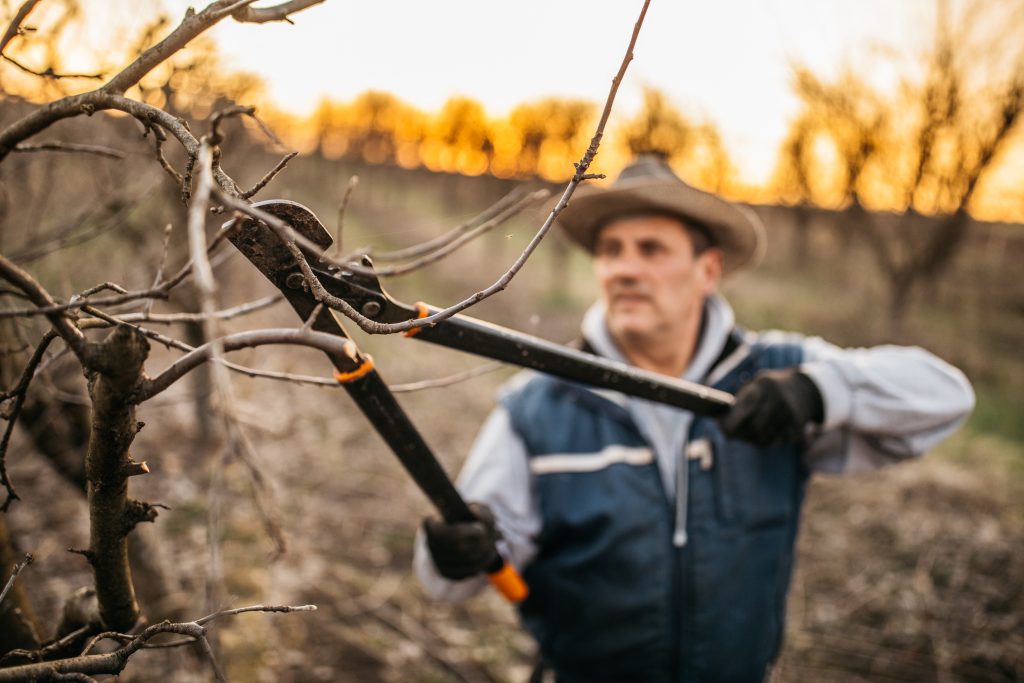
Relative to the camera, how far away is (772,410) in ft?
7.06

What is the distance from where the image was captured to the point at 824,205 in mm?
11414

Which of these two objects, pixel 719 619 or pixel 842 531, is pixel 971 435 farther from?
pixel 719 619

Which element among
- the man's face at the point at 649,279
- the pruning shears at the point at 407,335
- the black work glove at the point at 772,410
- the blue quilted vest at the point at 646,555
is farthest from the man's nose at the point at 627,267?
the pruning shears at the point at 407,335

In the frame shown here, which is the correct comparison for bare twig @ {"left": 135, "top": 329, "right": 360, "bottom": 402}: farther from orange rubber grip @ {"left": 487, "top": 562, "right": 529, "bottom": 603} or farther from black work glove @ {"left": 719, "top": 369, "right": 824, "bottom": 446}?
black work glove @ {"left": 719, "top": 369, "right": 824, "bottom": 446}

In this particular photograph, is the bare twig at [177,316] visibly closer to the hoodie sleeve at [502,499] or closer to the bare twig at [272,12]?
the bare twig at [272,12]

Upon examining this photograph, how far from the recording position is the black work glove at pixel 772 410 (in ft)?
6.96

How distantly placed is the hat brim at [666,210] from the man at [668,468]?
0.5 inches

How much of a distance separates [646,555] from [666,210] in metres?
1.48

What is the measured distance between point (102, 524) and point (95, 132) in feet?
12.3

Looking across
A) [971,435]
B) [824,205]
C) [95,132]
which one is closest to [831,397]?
[95,132]

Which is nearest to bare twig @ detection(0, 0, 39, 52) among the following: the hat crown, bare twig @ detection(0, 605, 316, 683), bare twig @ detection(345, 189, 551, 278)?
bare twig @ detection(345, 189, 551, 278)

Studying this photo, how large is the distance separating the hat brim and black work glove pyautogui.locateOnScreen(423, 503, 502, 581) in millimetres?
1290

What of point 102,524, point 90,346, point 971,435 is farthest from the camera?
point 971,435

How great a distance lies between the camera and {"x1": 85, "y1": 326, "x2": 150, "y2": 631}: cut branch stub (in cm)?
79
